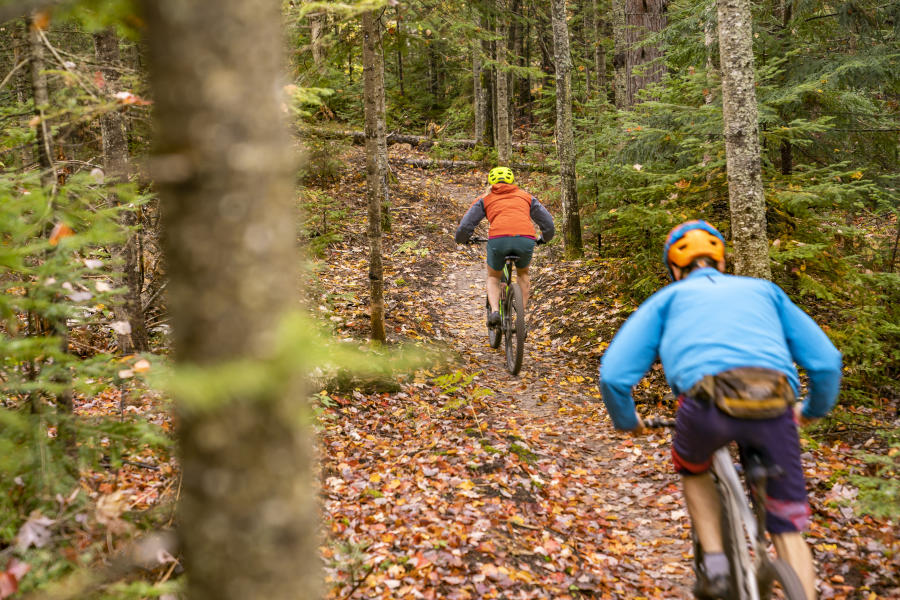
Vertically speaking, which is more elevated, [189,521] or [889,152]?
[889,152]

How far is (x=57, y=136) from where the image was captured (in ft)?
13.9

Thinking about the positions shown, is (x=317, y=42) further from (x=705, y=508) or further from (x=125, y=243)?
(x=705, y=508)

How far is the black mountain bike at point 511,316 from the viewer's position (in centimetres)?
835

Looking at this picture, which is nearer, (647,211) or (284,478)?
(284,478)

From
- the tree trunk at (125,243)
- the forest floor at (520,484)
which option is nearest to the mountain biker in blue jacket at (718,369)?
the forest floor at (520,484)

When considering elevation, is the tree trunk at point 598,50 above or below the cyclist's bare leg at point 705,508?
above

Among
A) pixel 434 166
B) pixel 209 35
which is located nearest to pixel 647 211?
pixel 209 35

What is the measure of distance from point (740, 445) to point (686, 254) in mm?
1139

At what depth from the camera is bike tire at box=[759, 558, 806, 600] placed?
2.73m

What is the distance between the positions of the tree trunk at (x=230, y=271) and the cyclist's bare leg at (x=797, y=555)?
2.56 m

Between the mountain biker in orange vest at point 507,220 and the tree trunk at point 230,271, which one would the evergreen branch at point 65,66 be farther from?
the mountain biker in orange vest at point 507,220

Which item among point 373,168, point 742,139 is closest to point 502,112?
point 373,168

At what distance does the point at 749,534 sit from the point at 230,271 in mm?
2917

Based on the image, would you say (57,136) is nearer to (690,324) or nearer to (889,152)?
(690,324)
